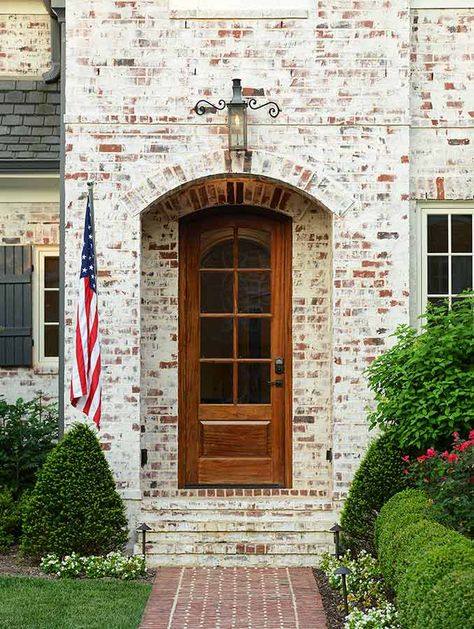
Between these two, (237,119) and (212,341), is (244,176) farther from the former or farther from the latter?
(212,341)

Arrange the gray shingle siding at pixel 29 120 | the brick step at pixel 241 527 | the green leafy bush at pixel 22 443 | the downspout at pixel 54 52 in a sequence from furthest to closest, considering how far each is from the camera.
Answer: the downspout at pixel 54 52
the gray shingle siding at pixel 29 120
the green leafy bush at pixel 22 443
the brick step at pixel 241 527

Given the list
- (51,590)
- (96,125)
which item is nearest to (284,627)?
(51,590)

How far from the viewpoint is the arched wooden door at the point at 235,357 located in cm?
1080

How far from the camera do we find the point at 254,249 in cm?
1085

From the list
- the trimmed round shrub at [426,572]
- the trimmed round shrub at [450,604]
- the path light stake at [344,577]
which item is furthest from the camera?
the path light stake at [344,577]

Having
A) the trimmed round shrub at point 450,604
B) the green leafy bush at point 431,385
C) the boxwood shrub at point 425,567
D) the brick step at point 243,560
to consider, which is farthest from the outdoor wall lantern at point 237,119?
the trimmed round shrub at point 450,604

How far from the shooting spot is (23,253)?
11.7 metres

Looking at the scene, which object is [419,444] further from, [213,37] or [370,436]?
[213,37]

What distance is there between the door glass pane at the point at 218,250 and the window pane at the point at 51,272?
6.07ft

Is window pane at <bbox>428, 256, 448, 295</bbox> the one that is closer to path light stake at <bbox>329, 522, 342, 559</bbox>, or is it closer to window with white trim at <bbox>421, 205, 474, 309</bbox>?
window with white trim at <bbox>421, 205, 474, 309</bbox>

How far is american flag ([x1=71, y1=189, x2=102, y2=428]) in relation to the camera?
9.42 meters

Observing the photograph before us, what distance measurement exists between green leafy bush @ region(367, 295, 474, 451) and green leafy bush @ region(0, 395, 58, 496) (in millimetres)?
3297

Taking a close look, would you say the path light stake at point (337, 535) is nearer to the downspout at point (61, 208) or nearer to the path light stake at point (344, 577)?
the path light stake at point (344, 577)

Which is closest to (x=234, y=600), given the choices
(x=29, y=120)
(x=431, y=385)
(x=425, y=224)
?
(x=431, y=385)
